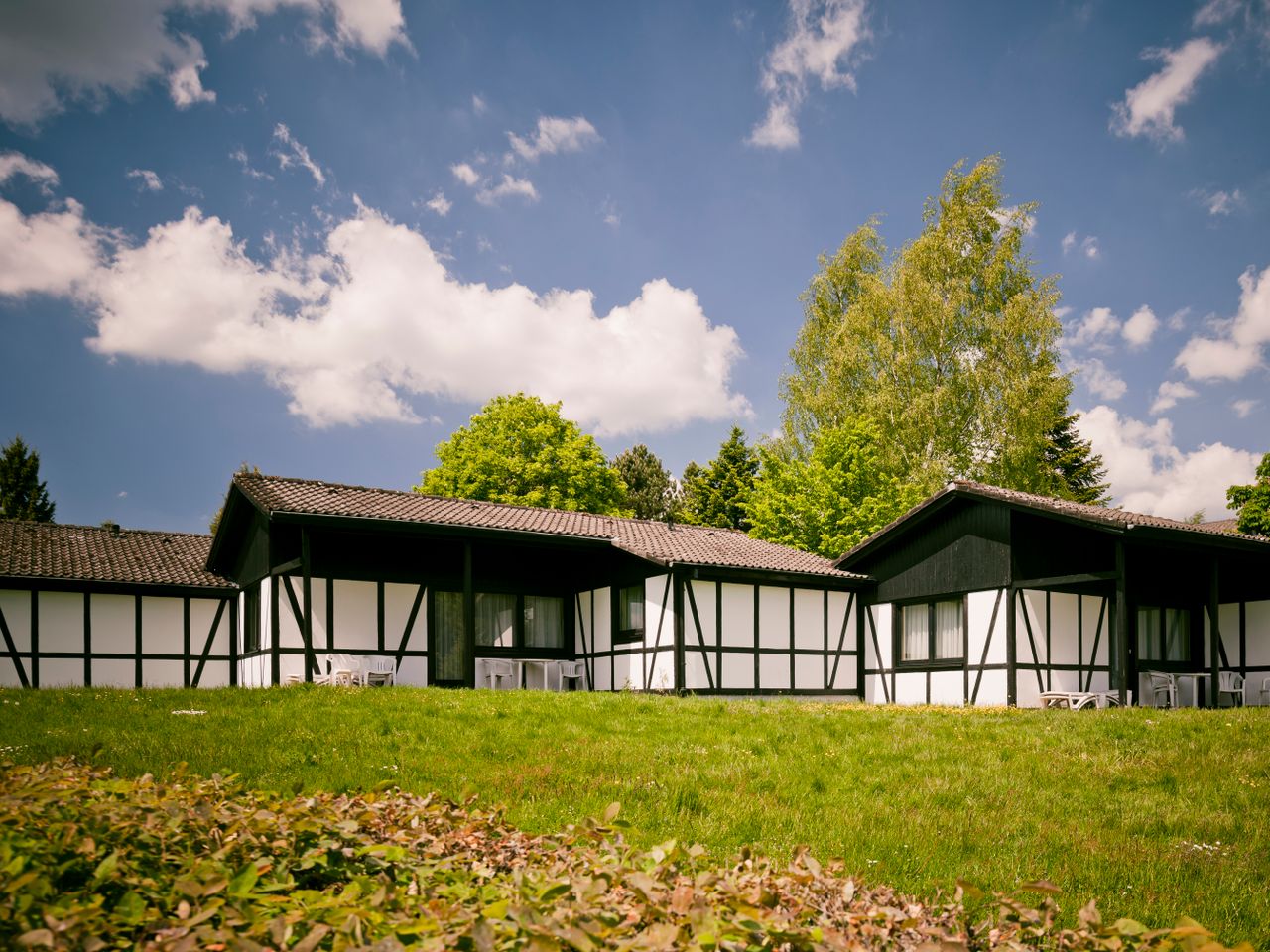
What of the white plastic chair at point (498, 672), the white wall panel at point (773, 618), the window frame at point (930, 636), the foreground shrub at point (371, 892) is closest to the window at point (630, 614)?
the white plastic chair at point (498, 672)

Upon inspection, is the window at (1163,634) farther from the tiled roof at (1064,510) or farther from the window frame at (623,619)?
the window frame at (623,619)

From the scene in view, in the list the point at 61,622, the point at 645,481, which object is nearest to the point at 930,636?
the point at 61,622

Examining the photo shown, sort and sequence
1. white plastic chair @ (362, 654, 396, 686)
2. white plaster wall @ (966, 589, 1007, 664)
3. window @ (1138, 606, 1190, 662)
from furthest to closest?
1. window @ (1138, 606, 1190, 662)
2. white plaster wall @ (966, 589, 1007, 664)
3. white plastic chair @ (362, 654, 396, 686)

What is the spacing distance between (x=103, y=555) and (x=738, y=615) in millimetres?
14142

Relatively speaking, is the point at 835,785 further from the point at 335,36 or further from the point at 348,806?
the point at 335,36

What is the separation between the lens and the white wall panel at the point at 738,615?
2034 centimetres

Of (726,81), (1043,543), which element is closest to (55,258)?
(726,81)

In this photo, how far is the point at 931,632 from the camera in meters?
20.8

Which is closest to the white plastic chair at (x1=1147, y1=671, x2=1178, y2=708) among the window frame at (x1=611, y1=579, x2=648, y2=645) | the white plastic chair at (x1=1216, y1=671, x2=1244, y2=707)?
the white plastic chair at (x1=1216, y1=671, x2=1244, y2=707)

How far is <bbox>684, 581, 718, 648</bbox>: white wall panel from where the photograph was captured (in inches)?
780

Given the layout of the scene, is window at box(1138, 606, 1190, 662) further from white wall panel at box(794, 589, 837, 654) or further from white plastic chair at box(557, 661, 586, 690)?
white plastic chair at box(557, 661, 586, 690)

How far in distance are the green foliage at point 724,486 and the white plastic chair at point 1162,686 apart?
90.3ft

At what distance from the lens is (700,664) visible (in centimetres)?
1980

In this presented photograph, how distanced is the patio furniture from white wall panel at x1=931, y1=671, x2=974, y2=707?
7.30 metres
